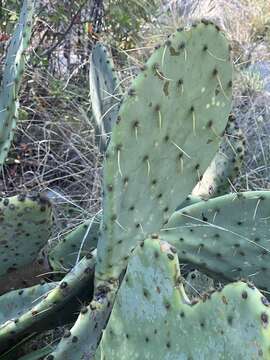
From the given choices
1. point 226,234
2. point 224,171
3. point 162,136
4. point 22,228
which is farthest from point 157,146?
point 224,171

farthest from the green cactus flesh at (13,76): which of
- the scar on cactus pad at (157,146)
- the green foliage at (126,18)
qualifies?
the green foliage at (126,18)

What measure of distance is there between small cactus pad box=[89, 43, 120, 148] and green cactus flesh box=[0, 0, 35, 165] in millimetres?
358

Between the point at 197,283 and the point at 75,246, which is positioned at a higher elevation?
the point at 75,246

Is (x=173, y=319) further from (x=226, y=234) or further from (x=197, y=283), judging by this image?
(x=197, y=283)

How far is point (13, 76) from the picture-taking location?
7.25 ft

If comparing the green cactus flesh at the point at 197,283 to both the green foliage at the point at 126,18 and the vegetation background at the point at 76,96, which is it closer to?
the vegetation background at the point at 76,96

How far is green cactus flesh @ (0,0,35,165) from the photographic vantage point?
220 cm

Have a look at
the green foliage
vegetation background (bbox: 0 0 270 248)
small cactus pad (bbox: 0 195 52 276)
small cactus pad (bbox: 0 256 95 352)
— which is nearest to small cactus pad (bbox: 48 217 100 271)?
small cactus pad (bbox: 0 195 52 276)

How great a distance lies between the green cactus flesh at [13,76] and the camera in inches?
86.6

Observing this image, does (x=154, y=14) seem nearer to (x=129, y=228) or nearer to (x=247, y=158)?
(x=247, y=158)

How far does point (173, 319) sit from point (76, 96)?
8.71 feet

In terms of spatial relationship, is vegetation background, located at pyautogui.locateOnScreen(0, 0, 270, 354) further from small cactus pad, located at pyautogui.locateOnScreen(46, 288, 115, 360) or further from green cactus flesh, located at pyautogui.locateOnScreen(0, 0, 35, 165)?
small cactus pad, located at pyautogui.locateOnScreen(46, 288, 115, 360)

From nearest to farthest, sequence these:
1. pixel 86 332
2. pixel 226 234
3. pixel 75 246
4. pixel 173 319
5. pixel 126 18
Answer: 1. pixel 173 319
2. pixel 86 332
3. pixel 226 234
4. pixel 75 246
5. pixel 126 18

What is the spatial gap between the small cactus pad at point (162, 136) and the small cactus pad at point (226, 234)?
4.3 inches
